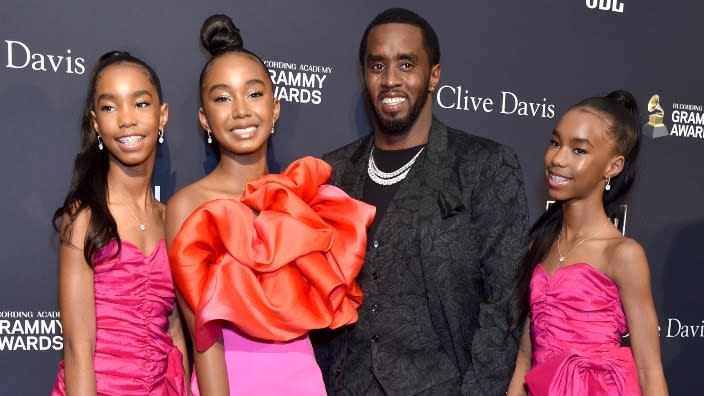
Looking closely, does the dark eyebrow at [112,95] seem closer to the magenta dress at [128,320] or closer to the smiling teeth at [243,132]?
the smiling teeth at [243,132]

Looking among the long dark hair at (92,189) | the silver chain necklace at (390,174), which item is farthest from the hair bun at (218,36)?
the silver chain necklace at (390,174)

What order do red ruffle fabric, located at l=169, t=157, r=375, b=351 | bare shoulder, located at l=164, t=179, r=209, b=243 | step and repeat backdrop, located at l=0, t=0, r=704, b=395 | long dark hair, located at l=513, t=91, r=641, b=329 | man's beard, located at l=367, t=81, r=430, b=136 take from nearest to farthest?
red ruffle fabric, located at l=169, t=157, r=375, b=351 → bare shoulder, located at l=164, t=179, r=209, b=243 → man's beard, located at l=367, t=81, r=430, b=136 → long dark hair, located at l=513, t=91, r=641, b=329 → step and repeat backdrop, located at l=0, t=0, r=704, b=395

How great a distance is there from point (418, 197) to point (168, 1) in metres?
1.20

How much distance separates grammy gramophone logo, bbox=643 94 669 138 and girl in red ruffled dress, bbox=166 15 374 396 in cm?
186

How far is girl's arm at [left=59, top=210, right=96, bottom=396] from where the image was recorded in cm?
185

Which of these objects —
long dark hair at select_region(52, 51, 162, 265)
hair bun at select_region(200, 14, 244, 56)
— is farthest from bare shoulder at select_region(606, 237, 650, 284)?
long dark hair at select_region(52, 51, 162, 265)

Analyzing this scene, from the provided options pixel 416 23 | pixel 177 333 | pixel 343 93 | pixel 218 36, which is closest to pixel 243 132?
pixel 218 36

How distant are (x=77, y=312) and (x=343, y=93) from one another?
133 cm

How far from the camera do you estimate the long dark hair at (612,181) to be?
6.99ft

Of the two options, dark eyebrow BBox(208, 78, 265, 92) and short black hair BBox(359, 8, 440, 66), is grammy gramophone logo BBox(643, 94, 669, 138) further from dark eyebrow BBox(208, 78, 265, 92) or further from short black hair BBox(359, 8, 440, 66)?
dark eyebrow BBox(208, 78, 265, 92)

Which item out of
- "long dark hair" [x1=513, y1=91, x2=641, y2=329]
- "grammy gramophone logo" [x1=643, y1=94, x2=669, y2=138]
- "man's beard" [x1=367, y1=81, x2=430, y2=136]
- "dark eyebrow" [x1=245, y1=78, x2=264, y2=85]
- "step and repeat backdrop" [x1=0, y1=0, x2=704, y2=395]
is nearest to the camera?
"dark eyebrow" [x1=245, y1=78, x2=264, y2=85]

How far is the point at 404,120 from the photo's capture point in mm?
2033

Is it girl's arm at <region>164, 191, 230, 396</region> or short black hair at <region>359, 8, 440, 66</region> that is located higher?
short black hair at <region>359, 8, 440, 66</region>

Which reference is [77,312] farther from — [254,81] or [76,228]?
[254,81]
